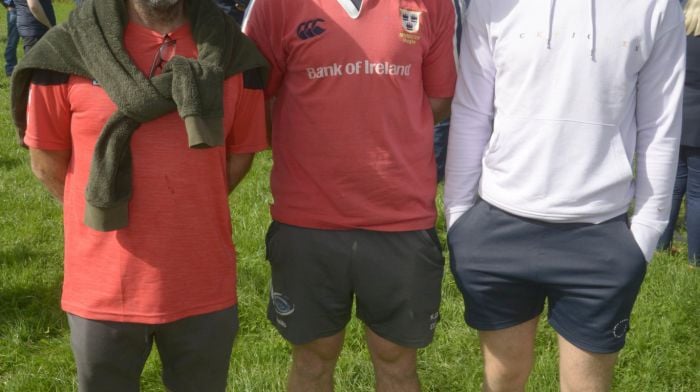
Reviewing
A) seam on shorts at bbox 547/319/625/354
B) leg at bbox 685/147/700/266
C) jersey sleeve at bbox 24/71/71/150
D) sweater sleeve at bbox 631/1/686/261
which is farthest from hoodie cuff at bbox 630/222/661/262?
leg at bbox 685/147/700/266

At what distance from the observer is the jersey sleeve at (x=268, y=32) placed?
2.61m

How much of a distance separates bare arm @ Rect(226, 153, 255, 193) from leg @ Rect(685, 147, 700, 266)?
3451 millimetres

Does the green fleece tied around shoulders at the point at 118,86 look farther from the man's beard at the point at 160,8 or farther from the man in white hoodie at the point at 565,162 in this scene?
the man in white hoodie at the point at 565,162

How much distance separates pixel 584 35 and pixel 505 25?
242 mm

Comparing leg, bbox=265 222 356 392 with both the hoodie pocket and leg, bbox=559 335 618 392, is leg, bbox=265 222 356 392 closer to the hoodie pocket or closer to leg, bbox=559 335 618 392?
the hoodie pocket

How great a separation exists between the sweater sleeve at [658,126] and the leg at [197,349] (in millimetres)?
1341

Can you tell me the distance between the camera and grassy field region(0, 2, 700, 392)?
3.50 m

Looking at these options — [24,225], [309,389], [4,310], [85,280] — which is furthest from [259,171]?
[85,280]

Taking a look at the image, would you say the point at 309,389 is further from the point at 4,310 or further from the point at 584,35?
the point at 4,310

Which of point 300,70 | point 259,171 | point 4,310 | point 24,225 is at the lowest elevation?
point 259,171

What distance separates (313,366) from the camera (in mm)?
2889

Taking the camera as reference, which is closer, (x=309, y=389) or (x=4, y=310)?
(x=309, y=389)

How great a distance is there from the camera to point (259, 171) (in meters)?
6.55

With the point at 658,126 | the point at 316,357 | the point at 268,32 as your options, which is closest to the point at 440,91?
the point at 268,32
